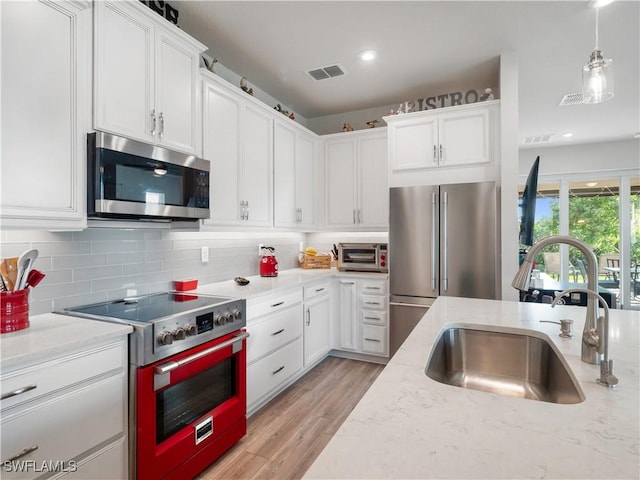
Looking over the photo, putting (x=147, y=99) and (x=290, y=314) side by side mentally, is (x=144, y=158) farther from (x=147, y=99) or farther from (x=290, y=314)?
(x=290, y=314)

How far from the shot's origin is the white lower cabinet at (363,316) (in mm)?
3467

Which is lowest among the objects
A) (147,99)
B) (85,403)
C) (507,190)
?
(85,403)

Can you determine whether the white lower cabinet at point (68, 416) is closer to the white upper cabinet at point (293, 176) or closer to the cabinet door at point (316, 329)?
the cabinet door at point (316, 329)

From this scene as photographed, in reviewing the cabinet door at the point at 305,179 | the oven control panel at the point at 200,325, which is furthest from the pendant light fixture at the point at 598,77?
the cabinet door at the point at 305,179

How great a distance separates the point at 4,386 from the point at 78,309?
722 millimetres

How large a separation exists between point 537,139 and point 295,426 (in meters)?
5.53

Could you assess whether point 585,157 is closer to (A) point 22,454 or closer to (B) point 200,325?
(B) point 200,325

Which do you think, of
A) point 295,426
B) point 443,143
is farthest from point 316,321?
point 443,143

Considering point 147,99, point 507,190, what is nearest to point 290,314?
point 147,99

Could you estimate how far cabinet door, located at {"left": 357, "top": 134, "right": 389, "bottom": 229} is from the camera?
3742 mm

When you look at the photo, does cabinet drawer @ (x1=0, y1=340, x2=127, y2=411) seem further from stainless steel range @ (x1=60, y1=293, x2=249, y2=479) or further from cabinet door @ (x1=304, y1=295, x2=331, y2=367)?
cabinet door @ (x1=304, y1=295, x2=331, y2=367)

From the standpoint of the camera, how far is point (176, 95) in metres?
2.13

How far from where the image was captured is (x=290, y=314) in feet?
9.40

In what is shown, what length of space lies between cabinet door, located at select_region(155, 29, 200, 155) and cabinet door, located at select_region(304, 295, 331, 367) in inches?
67.7
